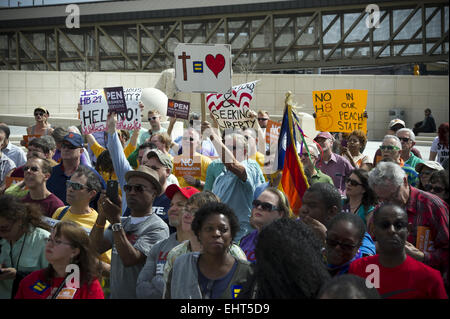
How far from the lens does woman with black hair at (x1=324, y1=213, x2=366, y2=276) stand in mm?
3904

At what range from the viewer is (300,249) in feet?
10.8

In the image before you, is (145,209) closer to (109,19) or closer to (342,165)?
(342,165)

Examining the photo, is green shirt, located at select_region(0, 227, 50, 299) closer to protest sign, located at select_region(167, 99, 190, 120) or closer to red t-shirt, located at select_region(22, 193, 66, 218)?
red t-shirt, located at select_region(22, 193, 66, 218)

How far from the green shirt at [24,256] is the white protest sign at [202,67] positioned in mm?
3878

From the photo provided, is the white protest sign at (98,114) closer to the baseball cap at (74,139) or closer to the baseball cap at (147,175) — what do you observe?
the baseball cap at (74,139)

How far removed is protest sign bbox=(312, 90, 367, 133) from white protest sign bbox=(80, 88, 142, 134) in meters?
2.82

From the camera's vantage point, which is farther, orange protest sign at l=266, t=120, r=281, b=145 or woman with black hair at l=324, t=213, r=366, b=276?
orange protest sign at l=266, t=120, r=281, b=145

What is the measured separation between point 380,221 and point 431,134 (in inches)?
887

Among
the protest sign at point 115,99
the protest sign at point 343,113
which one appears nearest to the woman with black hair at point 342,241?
the protest sign at point 115,99

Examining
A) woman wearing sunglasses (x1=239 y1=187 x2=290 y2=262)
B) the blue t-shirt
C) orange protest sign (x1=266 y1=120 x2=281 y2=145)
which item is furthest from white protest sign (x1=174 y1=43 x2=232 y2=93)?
woman wearing sunglasses (x1=239 y1=187 x2=290 y2=262)

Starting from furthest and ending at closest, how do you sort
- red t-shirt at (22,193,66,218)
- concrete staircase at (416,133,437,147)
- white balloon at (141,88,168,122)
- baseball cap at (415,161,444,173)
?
white balloon at (141,88,168,122)
concrete staircase at (416,133,437,147)
baseball cap at (415,161,444,173)
red t-shirt at (22,193,66,218)

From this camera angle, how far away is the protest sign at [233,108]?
912cm

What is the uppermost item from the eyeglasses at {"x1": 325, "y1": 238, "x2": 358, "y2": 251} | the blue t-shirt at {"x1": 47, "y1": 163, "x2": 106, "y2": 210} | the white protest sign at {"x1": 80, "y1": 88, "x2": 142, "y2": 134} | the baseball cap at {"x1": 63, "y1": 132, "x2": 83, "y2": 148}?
the white protest sign at {"x1": 80, "y1": 88, "x2": 142, "y2": 134}

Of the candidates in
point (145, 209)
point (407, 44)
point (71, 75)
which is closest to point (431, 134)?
point (407, 44)
